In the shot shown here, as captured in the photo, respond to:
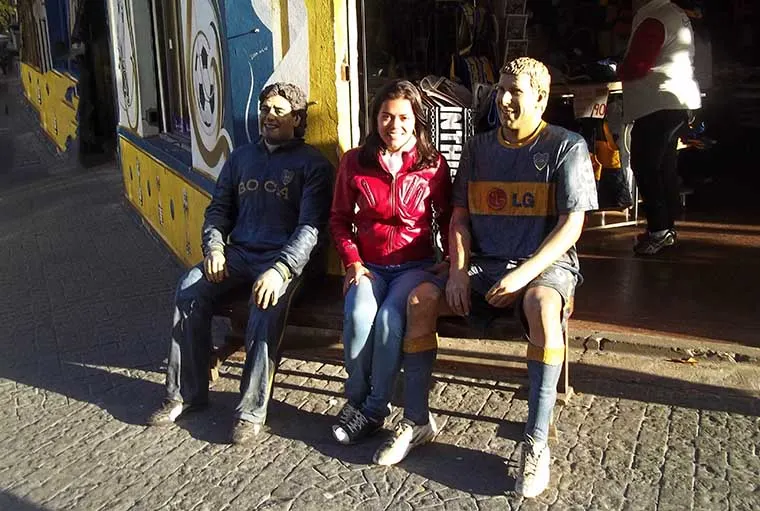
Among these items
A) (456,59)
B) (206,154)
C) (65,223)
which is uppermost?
(456,59)

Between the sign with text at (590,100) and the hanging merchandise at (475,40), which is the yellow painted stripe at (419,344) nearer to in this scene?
the hanging merchandise at (475,40)

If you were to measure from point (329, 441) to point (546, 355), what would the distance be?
1.09 metres

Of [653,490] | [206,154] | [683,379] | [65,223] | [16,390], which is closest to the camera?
[653,490]

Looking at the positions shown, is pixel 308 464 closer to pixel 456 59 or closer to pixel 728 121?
pixel 456 59

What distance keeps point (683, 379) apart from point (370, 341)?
1560 mm

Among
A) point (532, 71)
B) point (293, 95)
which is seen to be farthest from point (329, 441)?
point (532, 71)

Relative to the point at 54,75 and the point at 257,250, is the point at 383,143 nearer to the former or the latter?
the point at 257,250

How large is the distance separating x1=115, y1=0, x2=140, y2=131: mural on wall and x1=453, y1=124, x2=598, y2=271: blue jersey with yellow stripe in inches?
187

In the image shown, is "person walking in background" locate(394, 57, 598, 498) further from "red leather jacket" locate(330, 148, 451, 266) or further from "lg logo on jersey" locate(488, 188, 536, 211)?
"red leather jacket" locate(330, 148, 451, 266)

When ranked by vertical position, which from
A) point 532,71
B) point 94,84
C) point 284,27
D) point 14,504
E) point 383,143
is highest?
point 284,27

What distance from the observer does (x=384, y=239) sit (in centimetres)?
379

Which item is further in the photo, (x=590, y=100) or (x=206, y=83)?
(x=590, y=100)

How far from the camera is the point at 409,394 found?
3.56 m

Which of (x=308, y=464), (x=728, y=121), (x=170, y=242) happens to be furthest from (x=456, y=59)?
(x=728, y=121)
